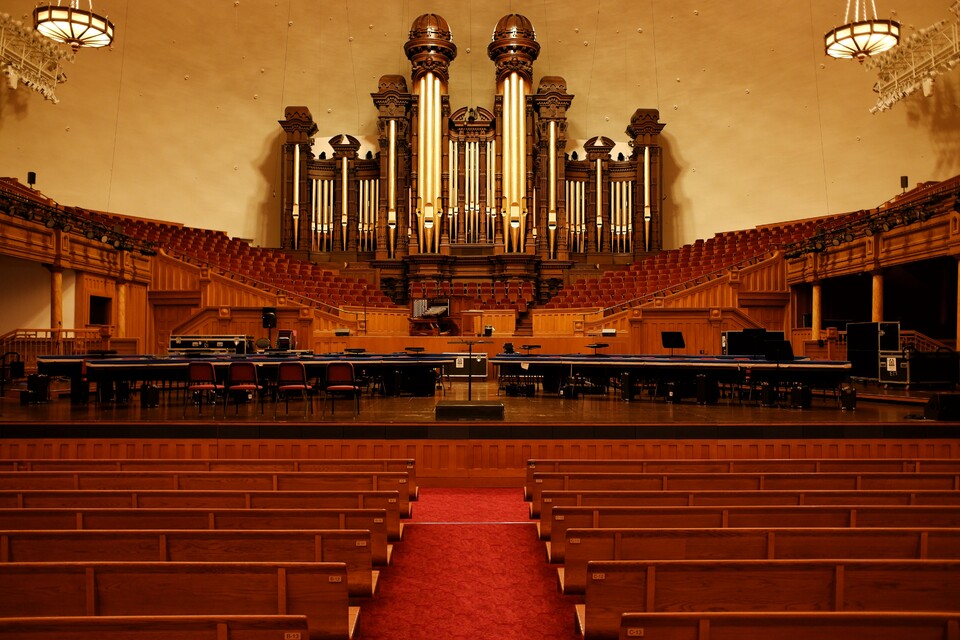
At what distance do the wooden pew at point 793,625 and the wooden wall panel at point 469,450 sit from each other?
14.3 feet

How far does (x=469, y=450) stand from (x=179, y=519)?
138 inches

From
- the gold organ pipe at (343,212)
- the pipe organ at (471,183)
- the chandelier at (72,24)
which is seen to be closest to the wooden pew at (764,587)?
the chandelier at (72,24)

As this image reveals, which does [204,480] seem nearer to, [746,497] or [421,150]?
[746,497]

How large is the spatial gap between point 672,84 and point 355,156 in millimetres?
8654

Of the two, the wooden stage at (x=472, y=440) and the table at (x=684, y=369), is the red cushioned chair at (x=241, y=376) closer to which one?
the wooden stage at (x=472, y=440)

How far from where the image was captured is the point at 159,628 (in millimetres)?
1822

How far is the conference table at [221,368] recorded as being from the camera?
25.9 ft

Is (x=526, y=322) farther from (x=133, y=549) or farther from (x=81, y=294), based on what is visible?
(x=133, y=549)

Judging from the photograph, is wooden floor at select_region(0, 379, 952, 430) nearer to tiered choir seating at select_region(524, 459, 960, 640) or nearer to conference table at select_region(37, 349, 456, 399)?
conference table at select_region(37, 349, 456, 399)

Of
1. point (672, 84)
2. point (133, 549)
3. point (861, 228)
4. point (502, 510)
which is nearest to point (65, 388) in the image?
point (502, 510)

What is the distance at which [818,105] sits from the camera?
52.7 ft

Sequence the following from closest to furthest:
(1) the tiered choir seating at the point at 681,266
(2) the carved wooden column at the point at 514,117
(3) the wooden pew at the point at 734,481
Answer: (3) the wooden pew at the point at 734,481 < (1) the tiered choir seating at the point at 681,266 < (2) the carved wooden column at the point at 514,117

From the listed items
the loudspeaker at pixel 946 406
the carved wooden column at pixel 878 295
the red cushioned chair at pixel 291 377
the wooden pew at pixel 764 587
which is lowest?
the wooden pew at pixel 764 587

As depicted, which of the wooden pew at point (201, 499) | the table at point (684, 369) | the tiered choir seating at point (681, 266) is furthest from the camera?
the tiered choir seating at point (681, 266)
